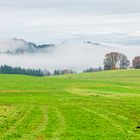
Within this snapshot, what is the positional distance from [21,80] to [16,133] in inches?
4627

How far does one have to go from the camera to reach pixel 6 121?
169 feet

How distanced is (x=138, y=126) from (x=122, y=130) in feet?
12.7

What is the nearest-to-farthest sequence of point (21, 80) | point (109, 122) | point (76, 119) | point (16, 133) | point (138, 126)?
point (16, 133) → point (138, 126) → point (109, 122) → point (76, 119) → point (21, 80)

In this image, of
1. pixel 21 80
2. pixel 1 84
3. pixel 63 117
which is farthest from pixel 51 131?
pixel 21 80

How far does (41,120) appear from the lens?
53188 mm

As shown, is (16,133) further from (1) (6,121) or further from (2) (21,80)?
(2) (21,80)

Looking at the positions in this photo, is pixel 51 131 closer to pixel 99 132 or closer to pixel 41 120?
pixel 99 132

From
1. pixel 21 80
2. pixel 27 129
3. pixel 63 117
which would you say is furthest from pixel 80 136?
pixel 21 80

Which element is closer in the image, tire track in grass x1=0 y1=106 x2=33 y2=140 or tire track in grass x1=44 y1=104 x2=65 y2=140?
tire track in grass x1=0 y1=106 x2=33 y2=140

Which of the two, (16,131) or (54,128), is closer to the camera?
(16,131)

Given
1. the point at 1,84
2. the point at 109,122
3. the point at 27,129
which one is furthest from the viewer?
the point at 1,84

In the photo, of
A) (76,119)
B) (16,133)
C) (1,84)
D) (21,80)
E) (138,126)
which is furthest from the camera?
(21,80)

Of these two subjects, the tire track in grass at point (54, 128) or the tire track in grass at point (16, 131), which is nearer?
the tire track in grass at point (16, 131)

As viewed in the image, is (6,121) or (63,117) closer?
(6,121)
